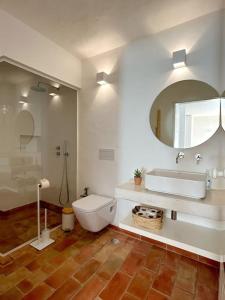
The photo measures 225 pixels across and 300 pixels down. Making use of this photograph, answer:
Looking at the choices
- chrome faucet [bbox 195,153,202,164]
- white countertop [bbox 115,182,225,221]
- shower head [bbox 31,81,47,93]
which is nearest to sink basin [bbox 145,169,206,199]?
white countertop [bbox 115,182,225,221]

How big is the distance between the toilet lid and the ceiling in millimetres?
2065

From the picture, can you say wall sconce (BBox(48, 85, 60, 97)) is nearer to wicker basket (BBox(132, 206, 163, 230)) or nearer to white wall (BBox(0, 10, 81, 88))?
white wall (BBox(0, 10, 81, 88))

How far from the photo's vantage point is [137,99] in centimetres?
222

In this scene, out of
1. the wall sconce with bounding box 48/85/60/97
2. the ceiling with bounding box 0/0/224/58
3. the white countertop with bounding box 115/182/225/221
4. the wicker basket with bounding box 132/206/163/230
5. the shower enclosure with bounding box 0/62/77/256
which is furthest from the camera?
the wall sconce with bounding box 48/85/60/97

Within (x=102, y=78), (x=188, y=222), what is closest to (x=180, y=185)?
(x=188, y=222)

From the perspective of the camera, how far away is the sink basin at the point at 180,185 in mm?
1474

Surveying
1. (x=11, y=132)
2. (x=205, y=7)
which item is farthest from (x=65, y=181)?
(x=205, y=7)

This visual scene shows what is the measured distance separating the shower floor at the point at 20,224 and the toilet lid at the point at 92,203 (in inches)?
26.4

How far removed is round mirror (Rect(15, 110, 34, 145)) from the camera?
250 centimetres

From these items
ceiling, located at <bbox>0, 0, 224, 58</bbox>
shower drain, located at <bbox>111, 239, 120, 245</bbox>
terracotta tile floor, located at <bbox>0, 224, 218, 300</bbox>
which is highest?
ceiling, located at <bbox>0, 0, 224, 58</bbox>

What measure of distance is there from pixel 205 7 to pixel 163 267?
8.55 feet

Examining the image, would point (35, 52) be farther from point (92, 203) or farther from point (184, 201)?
point (184, 201)

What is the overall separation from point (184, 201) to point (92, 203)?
1.16 meters

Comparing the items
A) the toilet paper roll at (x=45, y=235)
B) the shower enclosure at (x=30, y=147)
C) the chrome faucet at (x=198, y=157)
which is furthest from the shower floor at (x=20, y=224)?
the chrome faucet at (x=198, y=157)
